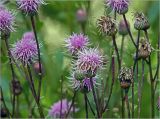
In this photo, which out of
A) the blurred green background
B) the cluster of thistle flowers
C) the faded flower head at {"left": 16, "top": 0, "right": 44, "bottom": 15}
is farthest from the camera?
the blurred green background

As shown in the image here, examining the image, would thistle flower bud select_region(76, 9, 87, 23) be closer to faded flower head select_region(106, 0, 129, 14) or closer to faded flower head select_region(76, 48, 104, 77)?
faded flower head select_region(106, 0, 129, 14)

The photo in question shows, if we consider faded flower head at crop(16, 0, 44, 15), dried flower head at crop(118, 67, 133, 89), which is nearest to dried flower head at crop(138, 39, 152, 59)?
dried flower head at crop(118, 67, 133, 89)

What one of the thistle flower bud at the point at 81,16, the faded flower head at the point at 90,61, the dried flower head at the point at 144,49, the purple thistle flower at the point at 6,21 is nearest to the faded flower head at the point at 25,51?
the purple thistle flower at the point at 6,21

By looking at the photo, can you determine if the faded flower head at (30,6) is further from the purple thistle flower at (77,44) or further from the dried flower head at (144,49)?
the dried flower head at (144,49)

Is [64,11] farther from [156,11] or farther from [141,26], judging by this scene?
[141,26]

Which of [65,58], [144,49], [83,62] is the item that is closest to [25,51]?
[83,62]

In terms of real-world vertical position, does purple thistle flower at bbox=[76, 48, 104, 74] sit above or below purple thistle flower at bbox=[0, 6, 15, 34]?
below

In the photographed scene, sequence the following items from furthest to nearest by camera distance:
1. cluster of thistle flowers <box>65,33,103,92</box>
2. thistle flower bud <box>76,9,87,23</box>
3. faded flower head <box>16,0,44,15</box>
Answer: thistle flower bud <box>76,9,87,23</box> → faded flower head <box>16,0,44,15</box> → cluster of thistle flowers <box>65,33,103,92</box>
